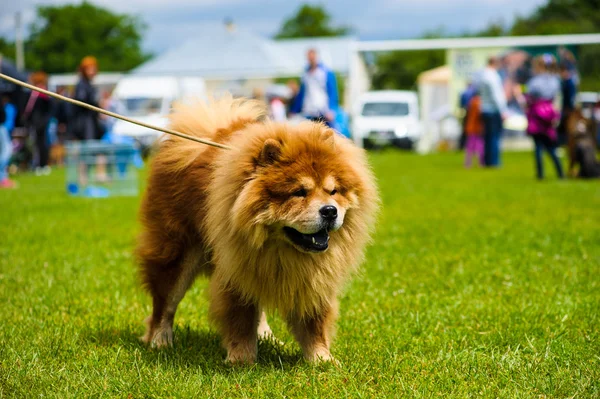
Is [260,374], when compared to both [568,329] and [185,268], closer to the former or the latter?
[185,268]

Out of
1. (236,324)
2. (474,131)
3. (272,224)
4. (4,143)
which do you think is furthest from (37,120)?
(272,224)

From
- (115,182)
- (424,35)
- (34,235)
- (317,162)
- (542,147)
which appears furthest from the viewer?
(424,35)

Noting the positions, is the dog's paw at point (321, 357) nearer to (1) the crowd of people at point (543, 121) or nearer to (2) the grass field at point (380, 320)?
(2) the grass field at point (380, 320)

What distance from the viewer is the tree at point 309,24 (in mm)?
90938

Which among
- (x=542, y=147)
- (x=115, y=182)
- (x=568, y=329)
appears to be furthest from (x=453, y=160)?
(x=568, y=329)

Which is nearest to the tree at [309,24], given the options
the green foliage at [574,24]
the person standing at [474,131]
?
the green foliage at [574,24]

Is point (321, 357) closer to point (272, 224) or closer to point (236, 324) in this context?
point (236, 324)

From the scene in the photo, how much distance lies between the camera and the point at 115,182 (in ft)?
45.2

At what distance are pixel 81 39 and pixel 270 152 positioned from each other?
288 ft

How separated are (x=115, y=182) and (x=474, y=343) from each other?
33.8 feet

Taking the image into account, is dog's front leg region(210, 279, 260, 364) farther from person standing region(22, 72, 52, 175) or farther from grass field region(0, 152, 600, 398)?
person standing region(22, 72, 52, 175)

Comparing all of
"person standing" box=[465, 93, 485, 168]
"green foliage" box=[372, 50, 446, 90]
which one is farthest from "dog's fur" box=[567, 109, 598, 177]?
"green foliage" box=[372, 50, 446, 90]

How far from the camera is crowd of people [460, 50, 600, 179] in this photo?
14656mm

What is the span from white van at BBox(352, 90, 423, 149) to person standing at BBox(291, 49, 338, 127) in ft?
57.7
